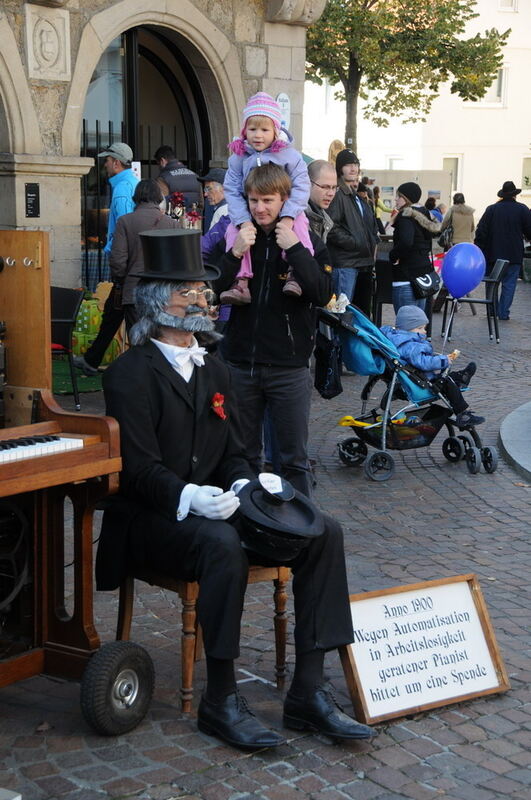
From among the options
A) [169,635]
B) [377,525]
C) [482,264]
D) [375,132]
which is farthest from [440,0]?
[169,635]

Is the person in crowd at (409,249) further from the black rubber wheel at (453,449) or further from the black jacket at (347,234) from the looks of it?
the black rubber wheel at (453,449)

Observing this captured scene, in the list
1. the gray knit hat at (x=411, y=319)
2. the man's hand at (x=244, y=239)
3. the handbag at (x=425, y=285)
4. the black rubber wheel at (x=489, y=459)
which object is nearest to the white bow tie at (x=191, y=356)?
the man's hand at (x=244, y=239)

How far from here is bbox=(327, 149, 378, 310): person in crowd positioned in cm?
1044

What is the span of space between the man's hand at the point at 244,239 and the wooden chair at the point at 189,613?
1.79 metres

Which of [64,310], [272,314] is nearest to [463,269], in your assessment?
[64,310]

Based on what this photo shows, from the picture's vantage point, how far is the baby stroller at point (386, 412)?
25.2ft

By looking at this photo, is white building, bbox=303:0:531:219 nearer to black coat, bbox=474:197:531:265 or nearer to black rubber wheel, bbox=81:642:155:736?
black coat, bbox=474:197:531:265

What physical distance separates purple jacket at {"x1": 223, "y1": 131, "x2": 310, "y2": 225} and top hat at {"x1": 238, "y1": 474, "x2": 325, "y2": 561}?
1.89 meters

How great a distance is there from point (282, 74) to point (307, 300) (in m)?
7.28

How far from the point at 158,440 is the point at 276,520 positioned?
0.58 meters

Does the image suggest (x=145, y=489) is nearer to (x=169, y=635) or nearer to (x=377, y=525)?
(x=169, y=635)

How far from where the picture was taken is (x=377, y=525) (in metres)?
6.81

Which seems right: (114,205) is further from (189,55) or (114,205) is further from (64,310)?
(189,55)

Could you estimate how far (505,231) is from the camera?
649 inches
